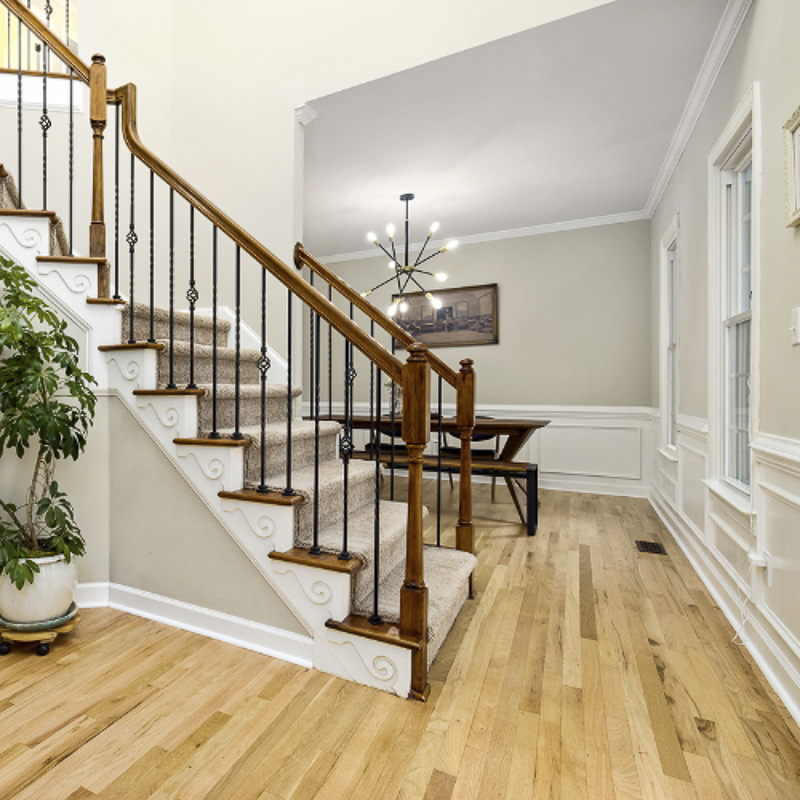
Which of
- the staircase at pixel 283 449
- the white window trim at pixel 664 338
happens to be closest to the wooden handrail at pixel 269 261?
the staircase at pixel 283 449

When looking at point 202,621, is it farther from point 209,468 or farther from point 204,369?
point 204,369

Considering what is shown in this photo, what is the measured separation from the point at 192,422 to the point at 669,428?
3.59 m

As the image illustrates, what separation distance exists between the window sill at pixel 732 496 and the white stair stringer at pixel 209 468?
1574 mm

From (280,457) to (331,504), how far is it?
33 centimetres

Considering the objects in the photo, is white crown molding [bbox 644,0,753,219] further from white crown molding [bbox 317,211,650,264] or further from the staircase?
the staircase

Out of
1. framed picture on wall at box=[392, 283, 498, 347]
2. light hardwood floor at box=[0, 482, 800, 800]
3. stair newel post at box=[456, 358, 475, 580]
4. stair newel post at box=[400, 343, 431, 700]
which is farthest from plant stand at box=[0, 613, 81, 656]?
framed picture on wall at box=[392, 283, 498, 347]

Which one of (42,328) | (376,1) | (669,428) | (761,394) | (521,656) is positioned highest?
(376,1)

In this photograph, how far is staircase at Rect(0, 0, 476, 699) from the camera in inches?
59.1

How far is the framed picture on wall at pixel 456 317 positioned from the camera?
5.10 metres

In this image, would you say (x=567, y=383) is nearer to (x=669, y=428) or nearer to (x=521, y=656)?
(x=669, y=428)

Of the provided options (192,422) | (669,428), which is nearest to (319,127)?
→ (192,422)

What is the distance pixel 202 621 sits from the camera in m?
1.83

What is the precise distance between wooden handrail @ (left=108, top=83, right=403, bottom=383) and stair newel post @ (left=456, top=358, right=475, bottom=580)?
0.68m

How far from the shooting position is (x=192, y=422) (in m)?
1.83
